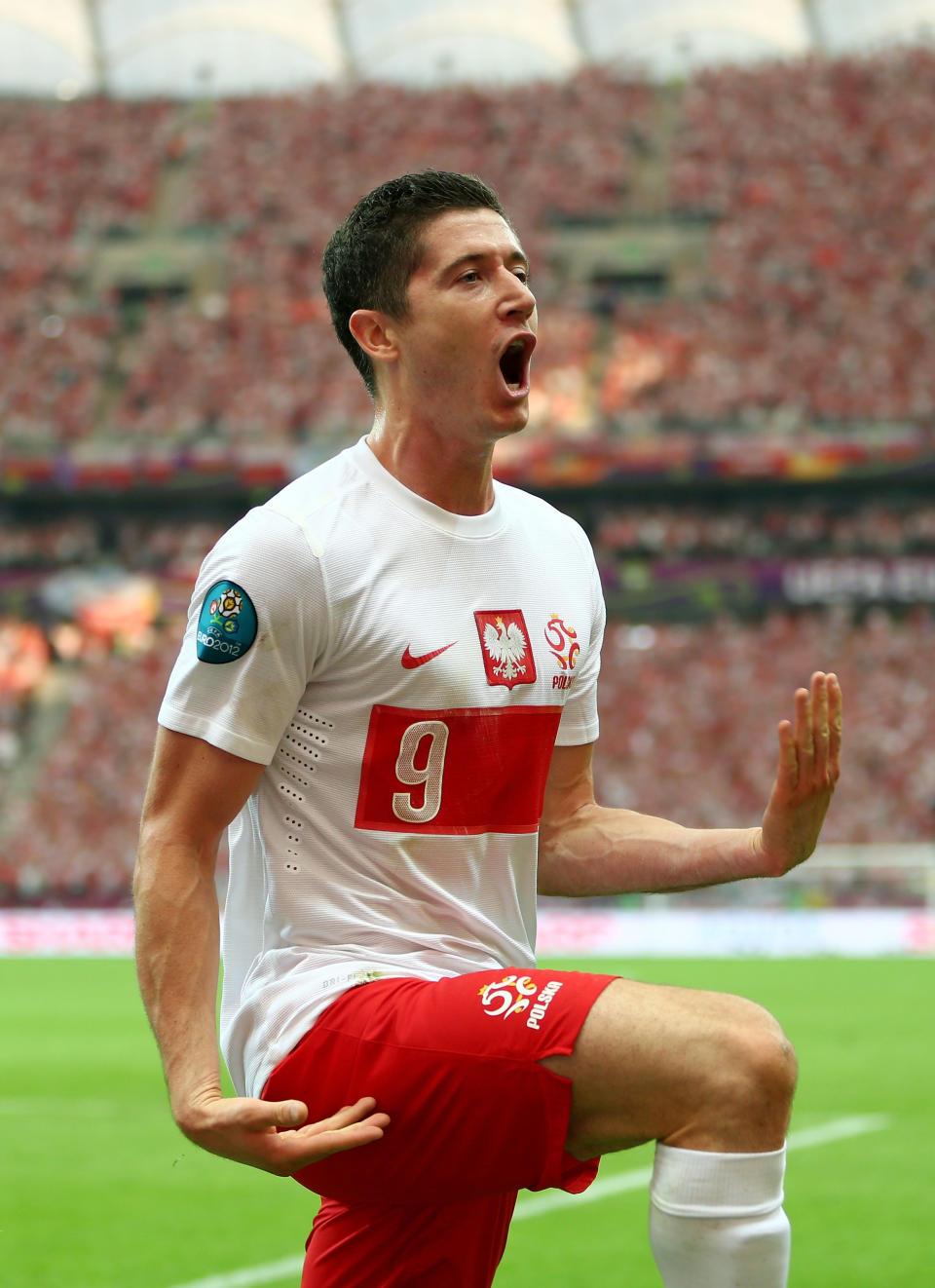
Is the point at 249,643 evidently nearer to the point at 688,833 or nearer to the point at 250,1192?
the point at 688,833

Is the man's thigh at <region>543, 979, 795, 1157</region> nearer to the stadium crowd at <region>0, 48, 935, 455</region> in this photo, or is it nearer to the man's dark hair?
the man's dark hair

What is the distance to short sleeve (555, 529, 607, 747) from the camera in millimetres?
3512

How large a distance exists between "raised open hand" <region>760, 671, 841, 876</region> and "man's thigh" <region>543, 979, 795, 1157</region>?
57cm

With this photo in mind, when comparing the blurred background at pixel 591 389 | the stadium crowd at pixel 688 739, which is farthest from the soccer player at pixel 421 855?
the blurred background at pixel 591 389

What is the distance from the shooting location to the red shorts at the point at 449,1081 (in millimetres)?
2688

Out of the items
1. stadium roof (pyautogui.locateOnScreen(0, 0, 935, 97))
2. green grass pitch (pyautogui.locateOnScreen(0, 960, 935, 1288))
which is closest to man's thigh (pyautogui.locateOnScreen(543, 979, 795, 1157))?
green grass pitch (pyautogui.locateOnScreen(0, 960, 935, 1288))

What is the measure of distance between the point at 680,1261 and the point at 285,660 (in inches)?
43.4

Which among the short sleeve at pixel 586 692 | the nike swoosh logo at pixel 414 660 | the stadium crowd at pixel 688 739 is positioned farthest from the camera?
the stadium crowd at pixel 688 739

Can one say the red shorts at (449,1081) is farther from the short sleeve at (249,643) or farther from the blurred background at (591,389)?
the blurred background at (591,389)

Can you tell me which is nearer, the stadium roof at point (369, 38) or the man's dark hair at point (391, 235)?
the man's dark hair at point (391, 235)

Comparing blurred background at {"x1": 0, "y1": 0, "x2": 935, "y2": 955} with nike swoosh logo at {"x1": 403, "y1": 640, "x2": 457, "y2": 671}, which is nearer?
nike swoosh logo at {"x1": 403, "y1": 640, "x2": 457, "y2": 671}

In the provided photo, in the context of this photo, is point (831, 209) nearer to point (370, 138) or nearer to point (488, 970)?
point (370, 138)

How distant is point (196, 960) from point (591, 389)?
31481 millimetres

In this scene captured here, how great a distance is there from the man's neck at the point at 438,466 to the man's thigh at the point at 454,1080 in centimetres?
89
